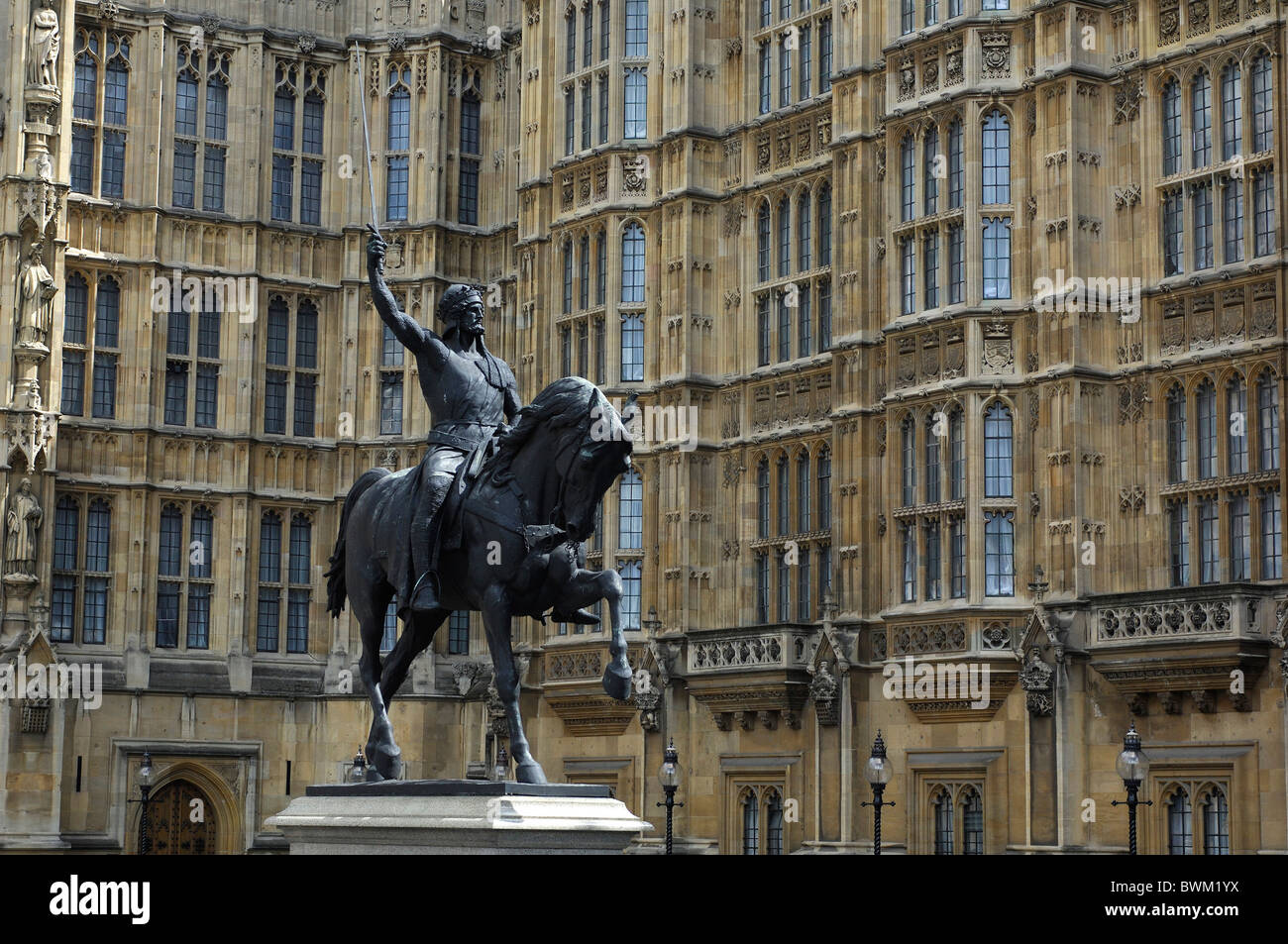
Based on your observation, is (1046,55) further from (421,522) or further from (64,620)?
(64,620)

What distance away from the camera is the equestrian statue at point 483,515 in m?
15.7

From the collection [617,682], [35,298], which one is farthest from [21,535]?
[617,682]

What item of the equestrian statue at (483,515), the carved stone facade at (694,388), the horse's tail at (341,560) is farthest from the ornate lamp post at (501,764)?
the equestrian statue at (483,515)

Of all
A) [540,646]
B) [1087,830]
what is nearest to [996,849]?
[1087,830]

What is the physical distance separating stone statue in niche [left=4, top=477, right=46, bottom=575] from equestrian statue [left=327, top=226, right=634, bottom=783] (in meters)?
25.3

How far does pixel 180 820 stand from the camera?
143ft

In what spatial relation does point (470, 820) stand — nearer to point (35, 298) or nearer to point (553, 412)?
point (553, 412)

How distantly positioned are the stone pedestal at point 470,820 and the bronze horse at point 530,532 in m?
0.34

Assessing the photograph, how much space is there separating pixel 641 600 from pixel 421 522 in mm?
24272

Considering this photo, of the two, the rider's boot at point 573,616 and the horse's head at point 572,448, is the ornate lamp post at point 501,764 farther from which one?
the horse's head at point 572,448

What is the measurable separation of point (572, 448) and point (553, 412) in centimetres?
33

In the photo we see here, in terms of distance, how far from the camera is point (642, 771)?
1563 inches

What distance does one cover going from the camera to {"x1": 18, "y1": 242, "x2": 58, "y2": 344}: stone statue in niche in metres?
42.1

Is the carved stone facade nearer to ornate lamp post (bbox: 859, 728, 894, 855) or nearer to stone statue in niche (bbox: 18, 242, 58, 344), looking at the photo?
stone statue in niche (bbox: 18, 242, 58, 344)
